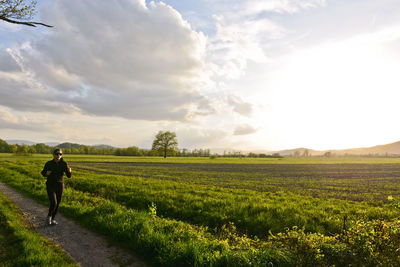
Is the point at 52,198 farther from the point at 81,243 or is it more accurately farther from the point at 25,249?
the point at 81,243

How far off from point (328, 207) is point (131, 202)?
12.7m

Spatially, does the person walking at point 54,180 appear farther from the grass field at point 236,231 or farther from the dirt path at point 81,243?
the grass field at point 236,231

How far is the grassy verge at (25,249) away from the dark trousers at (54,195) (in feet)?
2.96

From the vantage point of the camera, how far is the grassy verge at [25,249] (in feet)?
17.4

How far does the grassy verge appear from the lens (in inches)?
208

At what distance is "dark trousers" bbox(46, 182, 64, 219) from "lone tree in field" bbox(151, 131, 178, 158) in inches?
3793

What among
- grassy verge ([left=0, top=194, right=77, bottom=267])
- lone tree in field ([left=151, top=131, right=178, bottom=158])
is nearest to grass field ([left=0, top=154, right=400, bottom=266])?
grassy verge ([left=0, top=194, right=77, bottom=267])

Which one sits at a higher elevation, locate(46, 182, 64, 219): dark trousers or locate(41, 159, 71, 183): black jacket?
locate(41, 159, 71, 183): black jacket

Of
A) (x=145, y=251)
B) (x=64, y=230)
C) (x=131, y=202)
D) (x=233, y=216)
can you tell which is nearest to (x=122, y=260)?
(x=145, y=251)

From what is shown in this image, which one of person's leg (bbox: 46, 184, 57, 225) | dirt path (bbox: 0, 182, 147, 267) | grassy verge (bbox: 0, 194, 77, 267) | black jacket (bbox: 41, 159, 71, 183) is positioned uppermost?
black jacket (bbox: 41, 159, 71, 183)

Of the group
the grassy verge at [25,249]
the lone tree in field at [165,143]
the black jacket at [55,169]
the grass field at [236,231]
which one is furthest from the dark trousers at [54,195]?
the lone tree in field at [165,143]

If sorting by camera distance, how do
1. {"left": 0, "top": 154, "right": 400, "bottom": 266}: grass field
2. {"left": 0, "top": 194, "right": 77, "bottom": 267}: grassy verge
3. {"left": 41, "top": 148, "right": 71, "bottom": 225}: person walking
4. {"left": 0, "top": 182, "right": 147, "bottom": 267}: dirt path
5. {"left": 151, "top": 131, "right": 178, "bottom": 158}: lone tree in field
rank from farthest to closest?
{"left": 151, "top": 131, "right": 178, "bottom": 158}: lone tree in field, {"left": 41, "top": 148, "right": 71, "bottom": 225}: person walking, {"left": 0, "top": 182, "right": 147, "bottom": 267}: dirt path, {"left": 0, "top": 194, "right": 77, "bottom": 267}: grassy verge, {"left": 0, "top": 154, "right": 400, "bottom": 266}: grass field

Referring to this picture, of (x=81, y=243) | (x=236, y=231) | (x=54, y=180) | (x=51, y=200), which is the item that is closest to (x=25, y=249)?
(x=81, y=243)

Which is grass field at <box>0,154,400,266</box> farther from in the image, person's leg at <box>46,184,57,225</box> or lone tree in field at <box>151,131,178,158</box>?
lone tree in field at <box>151,131,178,158</box>
